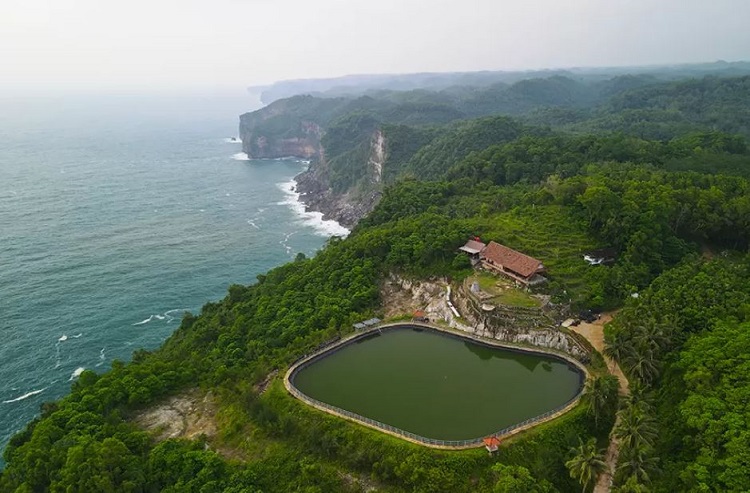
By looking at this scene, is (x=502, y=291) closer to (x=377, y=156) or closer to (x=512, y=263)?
(x=512, y=263)

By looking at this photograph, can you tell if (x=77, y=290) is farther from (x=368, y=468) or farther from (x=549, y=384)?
(x=549, y=384)

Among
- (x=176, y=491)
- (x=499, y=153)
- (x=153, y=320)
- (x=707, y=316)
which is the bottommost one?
(x=153, y=320)

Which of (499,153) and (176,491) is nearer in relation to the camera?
(176,491)

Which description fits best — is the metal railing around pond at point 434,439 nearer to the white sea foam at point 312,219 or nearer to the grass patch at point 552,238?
the grass patch at point 552,238

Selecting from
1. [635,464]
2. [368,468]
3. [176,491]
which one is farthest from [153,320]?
[635,464]

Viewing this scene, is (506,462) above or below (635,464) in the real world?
below

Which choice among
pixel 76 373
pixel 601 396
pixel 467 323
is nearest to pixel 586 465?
pixel 601 396
